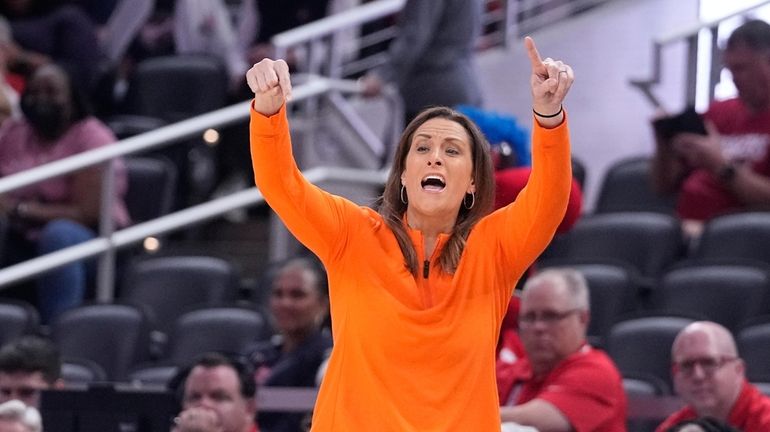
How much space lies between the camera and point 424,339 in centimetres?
354

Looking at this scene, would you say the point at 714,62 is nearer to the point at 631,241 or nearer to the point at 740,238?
the point at 631,241

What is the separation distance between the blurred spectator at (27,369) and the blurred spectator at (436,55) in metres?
2.33

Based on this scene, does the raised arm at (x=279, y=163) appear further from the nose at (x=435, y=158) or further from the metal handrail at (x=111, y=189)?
the metal handrail at (x=111, y=189)

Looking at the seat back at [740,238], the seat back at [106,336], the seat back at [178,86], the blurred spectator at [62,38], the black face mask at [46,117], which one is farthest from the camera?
the blurred spectator at [62,38]

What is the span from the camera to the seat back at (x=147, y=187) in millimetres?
7984

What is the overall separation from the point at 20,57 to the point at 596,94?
9.33 feet

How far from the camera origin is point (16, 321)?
7047 mm

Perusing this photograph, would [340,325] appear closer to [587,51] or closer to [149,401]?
[149,401]

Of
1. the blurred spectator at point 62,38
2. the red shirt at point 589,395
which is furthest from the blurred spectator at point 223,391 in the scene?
the blurred spectator at point 62,38

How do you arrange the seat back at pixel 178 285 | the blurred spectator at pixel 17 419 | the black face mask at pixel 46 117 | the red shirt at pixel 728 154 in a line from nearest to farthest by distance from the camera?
the blurred spectator at pixel 17 419 < the red shirt at pixel 728 154 < the seat back at pixel 178 285 < the black face mask at pixel 46 117

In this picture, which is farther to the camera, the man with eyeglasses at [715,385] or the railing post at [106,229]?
the railing post at [106,229]

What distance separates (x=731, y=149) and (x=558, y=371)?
2024 millimetres

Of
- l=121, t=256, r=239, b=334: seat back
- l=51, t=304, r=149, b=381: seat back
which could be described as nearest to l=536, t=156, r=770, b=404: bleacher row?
l=121, t=256, r=239, b=334: seat back

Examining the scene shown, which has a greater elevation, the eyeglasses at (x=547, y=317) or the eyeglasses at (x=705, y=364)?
the eyeglasses at (x=547, y=317)
